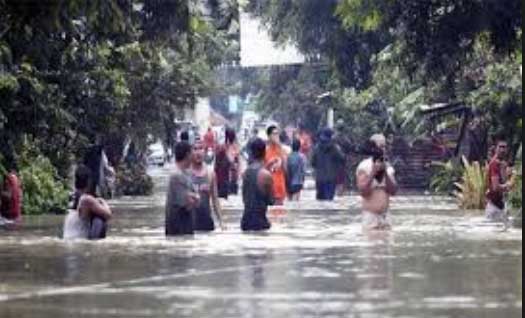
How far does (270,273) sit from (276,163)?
1403 centimetres

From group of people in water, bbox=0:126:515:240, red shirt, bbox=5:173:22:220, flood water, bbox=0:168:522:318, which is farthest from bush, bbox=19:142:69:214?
group of people in water, bbox=0:126:515:240

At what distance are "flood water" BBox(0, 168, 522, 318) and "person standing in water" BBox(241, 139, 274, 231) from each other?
0.22 meters

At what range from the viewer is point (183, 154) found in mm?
16516

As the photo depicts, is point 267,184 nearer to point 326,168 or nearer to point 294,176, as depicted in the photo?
point 294,176

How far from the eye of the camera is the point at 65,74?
23703 millimetres

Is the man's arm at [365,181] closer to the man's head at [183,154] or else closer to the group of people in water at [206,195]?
the group of people in water at [206,195]

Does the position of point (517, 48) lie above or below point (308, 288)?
above

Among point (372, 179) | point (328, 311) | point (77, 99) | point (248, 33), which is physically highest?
point (248, 33)

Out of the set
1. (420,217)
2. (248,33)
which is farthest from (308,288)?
(248,33)

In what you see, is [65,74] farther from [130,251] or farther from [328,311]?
[328,311]

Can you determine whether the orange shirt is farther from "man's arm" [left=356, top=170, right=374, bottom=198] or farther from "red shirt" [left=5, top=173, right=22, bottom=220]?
"man's arm" [left=356, top=170, right=374, bottom=198]

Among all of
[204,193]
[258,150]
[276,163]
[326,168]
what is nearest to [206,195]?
[204,193]

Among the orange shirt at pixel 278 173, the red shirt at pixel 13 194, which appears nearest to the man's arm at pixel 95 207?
the red shirt at pixel 13 194

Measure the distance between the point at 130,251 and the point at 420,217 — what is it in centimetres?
819
